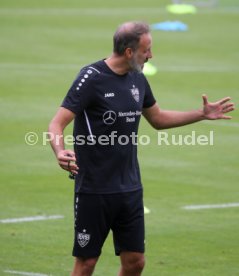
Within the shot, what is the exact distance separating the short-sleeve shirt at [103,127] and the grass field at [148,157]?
2042 mm

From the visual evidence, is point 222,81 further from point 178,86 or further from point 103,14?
point 103,14

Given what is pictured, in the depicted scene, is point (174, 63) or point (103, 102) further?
point (174, 63)

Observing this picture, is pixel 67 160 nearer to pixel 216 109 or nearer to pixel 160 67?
pixel 216 109

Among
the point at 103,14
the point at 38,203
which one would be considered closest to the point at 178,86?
the point at 38,203

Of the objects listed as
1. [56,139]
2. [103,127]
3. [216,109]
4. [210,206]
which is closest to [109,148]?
[103,127]

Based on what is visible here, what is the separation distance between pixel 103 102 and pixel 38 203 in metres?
5.27

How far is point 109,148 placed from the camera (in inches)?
325

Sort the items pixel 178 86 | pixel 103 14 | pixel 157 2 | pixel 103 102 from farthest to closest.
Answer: pixel 157 2 → pixel 103 14 → pixel 178 86 → pixel 103 102

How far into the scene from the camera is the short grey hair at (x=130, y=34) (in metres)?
8.19

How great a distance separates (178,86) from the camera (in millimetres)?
23875

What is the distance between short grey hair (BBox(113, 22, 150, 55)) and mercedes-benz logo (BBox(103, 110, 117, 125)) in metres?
0.52

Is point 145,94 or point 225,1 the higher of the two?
point 145,94

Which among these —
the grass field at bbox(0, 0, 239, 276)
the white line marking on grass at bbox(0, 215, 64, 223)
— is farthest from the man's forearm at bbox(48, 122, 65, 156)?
the white line marking on grass at bbox(0, 215, 64, 223)

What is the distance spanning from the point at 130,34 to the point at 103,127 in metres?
0.79
